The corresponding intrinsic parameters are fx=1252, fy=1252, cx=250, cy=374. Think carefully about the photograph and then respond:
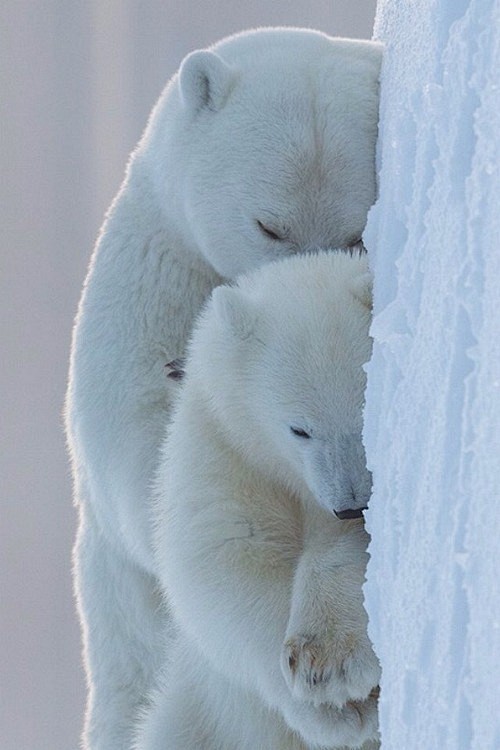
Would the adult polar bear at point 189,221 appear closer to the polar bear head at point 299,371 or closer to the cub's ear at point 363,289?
the polar bear head at point 299,371

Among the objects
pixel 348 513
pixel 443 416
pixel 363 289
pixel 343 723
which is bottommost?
pixel 343 723

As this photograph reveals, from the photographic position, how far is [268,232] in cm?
176

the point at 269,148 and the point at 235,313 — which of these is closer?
the point at 235,313

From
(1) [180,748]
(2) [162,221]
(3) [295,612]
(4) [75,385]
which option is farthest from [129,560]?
(3) [295,612]

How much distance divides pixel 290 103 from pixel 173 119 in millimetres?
252

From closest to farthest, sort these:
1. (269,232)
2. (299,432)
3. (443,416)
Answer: (443,416), (299,432), (269,232)

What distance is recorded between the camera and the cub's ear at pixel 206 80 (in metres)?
1.92

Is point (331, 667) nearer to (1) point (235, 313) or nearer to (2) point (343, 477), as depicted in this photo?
(2) point (343, 477)

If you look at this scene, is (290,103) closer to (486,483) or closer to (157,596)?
(157,596)

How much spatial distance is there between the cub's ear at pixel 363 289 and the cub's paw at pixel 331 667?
33 centimetres

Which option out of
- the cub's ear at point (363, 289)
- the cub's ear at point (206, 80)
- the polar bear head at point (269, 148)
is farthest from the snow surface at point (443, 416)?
the cub's ear at point (206, 80)

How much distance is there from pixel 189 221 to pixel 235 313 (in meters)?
0.64

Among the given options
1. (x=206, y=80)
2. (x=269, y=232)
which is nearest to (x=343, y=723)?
(x=269, y=232)

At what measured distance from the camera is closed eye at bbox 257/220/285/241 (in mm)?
1742
